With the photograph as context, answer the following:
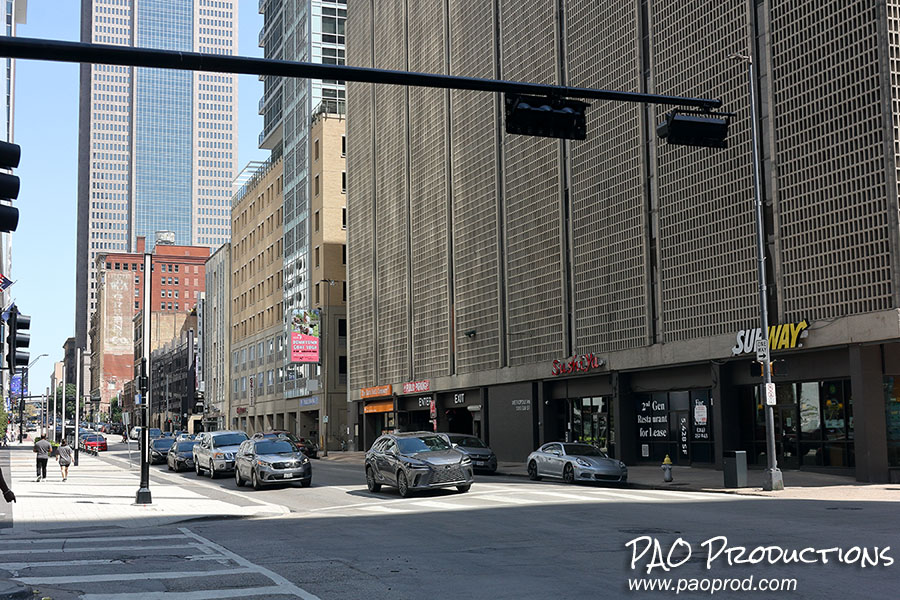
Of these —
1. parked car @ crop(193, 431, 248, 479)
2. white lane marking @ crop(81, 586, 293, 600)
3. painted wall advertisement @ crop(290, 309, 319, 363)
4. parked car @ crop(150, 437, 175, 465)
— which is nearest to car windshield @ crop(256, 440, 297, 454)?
parked car @ crop(193, 431, 248, 479)

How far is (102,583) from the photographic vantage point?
12.1 m

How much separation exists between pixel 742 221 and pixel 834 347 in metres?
5.80

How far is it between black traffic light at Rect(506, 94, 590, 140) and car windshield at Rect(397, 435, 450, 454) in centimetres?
1572

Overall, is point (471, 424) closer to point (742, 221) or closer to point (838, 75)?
point (742, 221)

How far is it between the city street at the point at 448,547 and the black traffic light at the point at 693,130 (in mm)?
5801

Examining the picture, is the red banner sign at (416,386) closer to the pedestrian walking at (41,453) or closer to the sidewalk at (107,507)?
the sidewalk at (107,507)

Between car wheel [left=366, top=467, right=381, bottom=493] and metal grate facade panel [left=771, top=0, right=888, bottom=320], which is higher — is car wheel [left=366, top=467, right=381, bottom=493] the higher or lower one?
the lower one

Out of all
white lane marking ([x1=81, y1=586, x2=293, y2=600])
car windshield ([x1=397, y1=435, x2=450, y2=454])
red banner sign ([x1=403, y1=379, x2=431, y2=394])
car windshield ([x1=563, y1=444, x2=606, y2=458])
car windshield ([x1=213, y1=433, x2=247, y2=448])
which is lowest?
white lane marking ([x1=81, y1=586, x2=293, y2=600])

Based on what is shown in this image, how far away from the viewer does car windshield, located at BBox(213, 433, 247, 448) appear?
4022cm

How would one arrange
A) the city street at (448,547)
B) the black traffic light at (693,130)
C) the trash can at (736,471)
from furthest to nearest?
the trash can at (736,471)
the black traffic light at (693,130)
the city street at (448,547)

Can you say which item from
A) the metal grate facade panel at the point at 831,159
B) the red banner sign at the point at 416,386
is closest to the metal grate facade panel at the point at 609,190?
the metal grate facade panel at the point at 831,159

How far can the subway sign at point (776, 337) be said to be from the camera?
31422mm

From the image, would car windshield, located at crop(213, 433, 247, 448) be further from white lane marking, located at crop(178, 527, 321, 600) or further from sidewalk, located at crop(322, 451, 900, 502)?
white lane marking, located at crop(178, 527, 321, 600)

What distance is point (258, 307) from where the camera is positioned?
4102 inches
